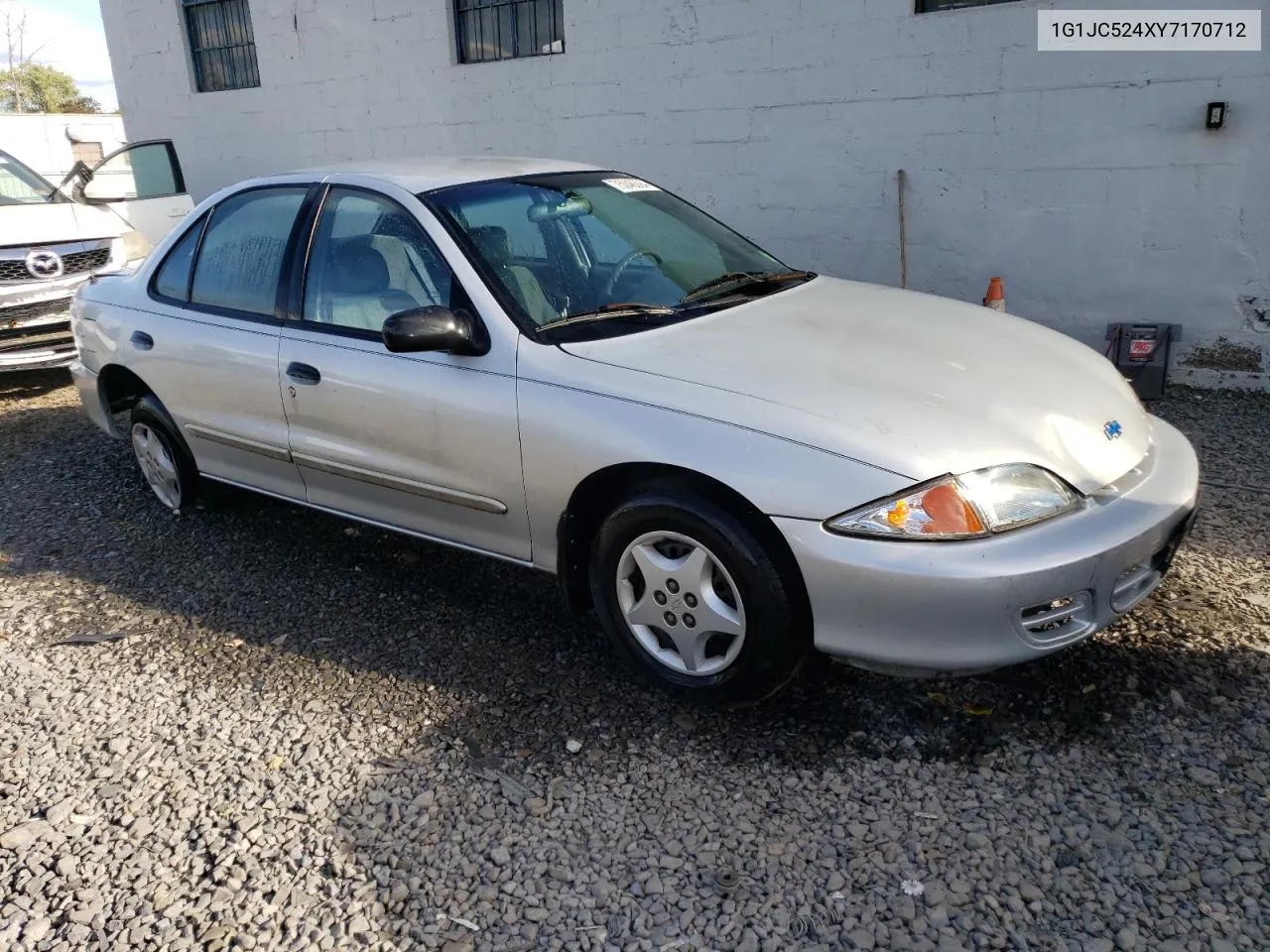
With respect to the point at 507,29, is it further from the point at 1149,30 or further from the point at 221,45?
the point at 1149,30

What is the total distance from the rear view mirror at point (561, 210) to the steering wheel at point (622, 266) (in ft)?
0.91

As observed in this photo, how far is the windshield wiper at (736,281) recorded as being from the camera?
11.7 feet

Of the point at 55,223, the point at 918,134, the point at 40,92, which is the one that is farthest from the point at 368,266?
the point at 40,92

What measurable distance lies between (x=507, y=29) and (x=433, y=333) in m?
6.24

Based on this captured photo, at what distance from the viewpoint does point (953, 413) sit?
2.75 m

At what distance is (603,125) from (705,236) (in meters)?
4.29

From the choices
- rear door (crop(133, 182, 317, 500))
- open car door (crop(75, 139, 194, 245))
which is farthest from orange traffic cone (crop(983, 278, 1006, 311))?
open car door (crop(75, 139, 194, 245))

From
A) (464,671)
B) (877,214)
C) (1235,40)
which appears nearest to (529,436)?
(464,671)

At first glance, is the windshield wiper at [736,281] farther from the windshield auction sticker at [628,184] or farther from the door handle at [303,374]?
the door handle at [303,374]

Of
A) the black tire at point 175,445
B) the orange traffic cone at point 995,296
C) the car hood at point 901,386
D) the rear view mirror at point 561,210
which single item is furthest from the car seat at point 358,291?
the orange traffic cone at point 995,296

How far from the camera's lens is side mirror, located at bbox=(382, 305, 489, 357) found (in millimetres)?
3094

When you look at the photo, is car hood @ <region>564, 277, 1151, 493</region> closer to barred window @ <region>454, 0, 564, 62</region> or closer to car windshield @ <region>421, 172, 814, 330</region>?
car windshield @ <region>421, 172, 814, 330</region>

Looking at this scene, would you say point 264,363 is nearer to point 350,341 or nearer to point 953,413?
point 350,341

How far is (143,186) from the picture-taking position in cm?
931
